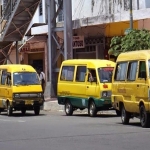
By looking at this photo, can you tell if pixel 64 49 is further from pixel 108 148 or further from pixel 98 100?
pixel 108 148

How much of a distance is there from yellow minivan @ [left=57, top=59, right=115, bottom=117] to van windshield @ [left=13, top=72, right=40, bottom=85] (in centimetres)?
135

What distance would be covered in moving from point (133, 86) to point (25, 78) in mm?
9777

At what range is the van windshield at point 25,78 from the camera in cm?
2784

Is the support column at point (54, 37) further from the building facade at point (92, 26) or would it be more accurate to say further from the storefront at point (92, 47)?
the storefront at point (92, 47)

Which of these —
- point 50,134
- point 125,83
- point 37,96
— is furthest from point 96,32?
point 50,134

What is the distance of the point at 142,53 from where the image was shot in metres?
18.8

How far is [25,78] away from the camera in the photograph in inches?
1107

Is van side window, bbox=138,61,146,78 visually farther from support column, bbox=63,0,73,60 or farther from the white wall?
support column, bbox=63,0,73,60

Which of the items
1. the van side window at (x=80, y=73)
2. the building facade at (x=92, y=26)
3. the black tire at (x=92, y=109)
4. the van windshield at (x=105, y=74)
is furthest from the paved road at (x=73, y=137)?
the building facade at (x=92, y=26)

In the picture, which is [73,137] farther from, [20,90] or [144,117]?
[20,90]

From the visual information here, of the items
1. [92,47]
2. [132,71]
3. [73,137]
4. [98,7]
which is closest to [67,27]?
[98,7]

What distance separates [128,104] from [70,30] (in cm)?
1513

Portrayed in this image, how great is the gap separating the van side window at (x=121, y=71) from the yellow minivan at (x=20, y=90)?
728cm

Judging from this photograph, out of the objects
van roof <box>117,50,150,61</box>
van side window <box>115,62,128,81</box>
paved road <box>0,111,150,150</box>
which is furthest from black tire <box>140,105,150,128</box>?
van side window <box>115,62,128,81</box>
